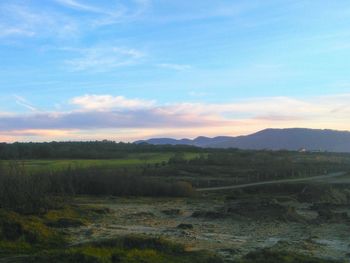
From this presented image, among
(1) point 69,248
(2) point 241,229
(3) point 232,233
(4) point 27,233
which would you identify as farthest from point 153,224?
(1) point 69,248

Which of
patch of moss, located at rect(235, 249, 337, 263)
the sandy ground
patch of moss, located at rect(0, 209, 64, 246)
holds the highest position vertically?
patch of moss, located at rect(0, 209, 64, 246)

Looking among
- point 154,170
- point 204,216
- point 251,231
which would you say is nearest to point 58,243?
point 251,231

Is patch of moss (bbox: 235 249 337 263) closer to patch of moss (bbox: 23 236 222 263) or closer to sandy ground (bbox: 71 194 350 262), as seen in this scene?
sandy ground (bbox: 71 194 350 262)

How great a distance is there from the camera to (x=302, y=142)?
643 ft

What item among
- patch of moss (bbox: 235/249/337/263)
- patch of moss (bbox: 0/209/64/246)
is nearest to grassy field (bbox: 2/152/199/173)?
patch of moss (bbox: 0/209/64/246)

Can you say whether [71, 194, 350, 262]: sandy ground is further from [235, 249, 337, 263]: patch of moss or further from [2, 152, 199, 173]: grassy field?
[2, 152, 199, 173]: grassy field

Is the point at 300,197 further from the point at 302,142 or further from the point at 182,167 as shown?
the point at 302,142

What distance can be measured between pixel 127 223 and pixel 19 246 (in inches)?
313

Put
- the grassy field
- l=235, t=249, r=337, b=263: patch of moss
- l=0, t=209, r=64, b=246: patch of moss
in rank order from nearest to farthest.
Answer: l=235, t=249, r=337, b=263: patch of moss < l=0, t=209, r=64, b=246: patch of moss < the grassy field

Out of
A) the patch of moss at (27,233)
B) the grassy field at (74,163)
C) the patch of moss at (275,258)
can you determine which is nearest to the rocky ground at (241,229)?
the patch of moss at (275,258)

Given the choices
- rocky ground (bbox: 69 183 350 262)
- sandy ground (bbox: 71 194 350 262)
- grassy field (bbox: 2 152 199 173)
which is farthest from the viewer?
grassy field (bbox: 2 152 199 173)

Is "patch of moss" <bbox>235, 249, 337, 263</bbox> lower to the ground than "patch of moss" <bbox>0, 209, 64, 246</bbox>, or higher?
lower

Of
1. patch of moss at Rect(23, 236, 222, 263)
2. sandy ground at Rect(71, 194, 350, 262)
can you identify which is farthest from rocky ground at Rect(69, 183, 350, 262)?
patch of moss at Rect(23, 236, 222, 263)

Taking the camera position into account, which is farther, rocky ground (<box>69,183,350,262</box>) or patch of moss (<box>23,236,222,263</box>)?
rocky ground (<box>69,183,350,262</box>)
